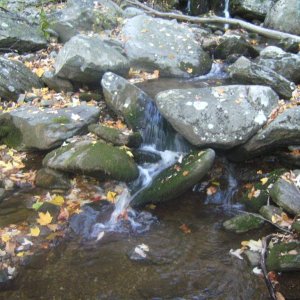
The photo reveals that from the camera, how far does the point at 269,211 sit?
17.4ft

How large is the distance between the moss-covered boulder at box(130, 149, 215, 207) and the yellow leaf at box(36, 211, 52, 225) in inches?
47.2

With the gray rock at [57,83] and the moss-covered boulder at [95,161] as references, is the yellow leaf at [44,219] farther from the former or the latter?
the gray rock at [57,83]

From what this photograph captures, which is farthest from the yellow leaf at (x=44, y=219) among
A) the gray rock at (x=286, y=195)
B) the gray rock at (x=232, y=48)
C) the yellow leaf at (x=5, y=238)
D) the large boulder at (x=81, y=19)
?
the large boulder at (x=81, y=19)

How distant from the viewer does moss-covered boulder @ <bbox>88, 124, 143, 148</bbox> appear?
6586 millimetres

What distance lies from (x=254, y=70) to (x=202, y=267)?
4698 millimetres

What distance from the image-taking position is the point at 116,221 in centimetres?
559

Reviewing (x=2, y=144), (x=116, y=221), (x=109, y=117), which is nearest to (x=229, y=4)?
(x=109, y=117)

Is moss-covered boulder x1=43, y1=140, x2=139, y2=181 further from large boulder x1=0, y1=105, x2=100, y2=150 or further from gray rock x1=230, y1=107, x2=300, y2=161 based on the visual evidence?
gray rock x1=230, y1=107, x2=300, y2=161

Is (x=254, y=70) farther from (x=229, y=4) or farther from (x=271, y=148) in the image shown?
(x=229, y=4)

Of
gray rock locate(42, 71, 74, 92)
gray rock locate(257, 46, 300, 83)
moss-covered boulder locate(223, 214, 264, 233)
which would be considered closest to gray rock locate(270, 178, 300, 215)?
moss-covered boulder locate(223, 214, 264, 233)

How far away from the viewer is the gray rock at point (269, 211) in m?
5.27

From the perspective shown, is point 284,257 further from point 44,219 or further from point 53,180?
point 53,180

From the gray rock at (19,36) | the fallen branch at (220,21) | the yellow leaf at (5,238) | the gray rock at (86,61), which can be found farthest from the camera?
the fallen branch at (220,21)

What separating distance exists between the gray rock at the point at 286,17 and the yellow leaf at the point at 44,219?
34.6 ft
